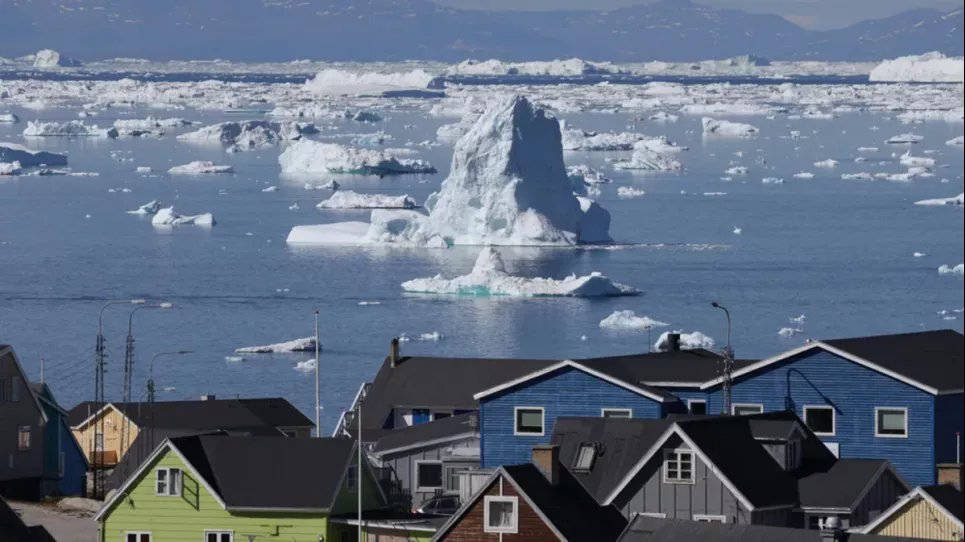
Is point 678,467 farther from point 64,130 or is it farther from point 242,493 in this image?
point 64,130

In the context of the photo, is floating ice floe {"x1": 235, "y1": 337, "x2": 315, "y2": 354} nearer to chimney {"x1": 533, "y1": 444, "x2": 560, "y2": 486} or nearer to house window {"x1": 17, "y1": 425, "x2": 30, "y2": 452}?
house window {"x1": 17, "y1": 425, "x2": 30, "y2": 452}

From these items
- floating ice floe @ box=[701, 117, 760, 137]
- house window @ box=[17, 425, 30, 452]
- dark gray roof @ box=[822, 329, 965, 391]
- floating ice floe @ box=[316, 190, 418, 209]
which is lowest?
house window @ box=[17, 425, 30, 452]

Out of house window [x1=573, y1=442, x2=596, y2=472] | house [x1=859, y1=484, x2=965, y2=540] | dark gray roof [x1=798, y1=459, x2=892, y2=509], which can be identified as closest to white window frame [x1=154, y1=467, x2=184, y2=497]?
house window [x1=573, y1=442, x2=596, y2=472]

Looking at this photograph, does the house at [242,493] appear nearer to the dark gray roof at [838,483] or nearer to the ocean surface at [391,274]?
the dark gray roof at [838,483]

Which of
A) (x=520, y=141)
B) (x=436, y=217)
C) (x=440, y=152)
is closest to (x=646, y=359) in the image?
(x=520, y=141)

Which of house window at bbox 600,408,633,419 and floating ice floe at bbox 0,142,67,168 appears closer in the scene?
house window at bbox 600,408,633,419

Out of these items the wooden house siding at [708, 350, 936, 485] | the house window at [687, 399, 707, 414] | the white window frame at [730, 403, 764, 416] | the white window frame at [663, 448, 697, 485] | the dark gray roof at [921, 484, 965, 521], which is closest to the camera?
the dark gray roof at [921, 484, 965, 521]

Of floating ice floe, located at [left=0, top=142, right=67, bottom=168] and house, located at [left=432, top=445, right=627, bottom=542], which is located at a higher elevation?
floating ice floe, located at [left=0, top=142, right=67, bottom=168]
